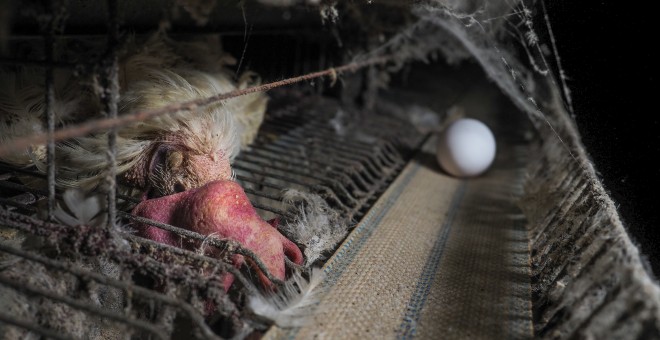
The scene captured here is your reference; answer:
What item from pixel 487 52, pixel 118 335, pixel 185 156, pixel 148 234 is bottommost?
pixel 118 335

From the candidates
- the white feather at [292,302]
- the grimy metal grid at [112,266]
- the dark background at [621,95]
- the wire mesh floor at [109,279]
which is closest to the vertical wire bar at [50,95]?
the grimy metal grid at [112,266]

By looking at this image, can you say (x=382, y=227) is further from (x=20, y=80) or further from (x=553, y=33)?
(x=20, y=80)

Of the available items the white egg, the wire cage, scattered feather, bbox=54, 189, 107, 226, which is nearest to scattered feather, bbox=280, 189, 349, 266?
the wire cage

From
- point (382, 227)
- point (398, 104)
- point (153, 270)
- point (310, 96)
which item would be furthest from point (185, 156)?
point (398, 104)

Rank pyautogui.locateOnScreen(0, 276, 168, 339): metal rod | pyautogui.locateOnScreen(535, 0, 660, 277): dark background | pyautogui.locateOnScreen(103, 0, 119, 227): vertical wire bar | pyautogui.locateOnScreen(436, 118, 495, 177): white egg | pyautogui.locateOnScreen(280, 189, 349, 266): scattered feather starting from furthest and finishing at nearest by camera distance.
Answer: pyautogui.locateOnScreen(436, 118, 495, 177): white egg
pyautogui.locateOnScreen(535, 0, 660, 277): dark background
pyautogui.locateOnScreen(280, 189, 349, 266): scattered feather
pyautogui.locateOnScreen(103, 0, 119, 227): vertical wire bar
pyautogui.locateOnScreen(0, 276, 168, 339): metal rod

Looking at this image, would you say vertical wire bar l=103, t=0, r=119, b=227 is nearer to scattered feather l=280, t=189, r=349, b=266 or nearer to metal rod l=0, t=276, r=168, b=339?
metal rod l=0, t=276, r=168, b=339

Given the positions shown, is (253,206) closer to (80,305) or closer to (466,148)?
(80,305)
